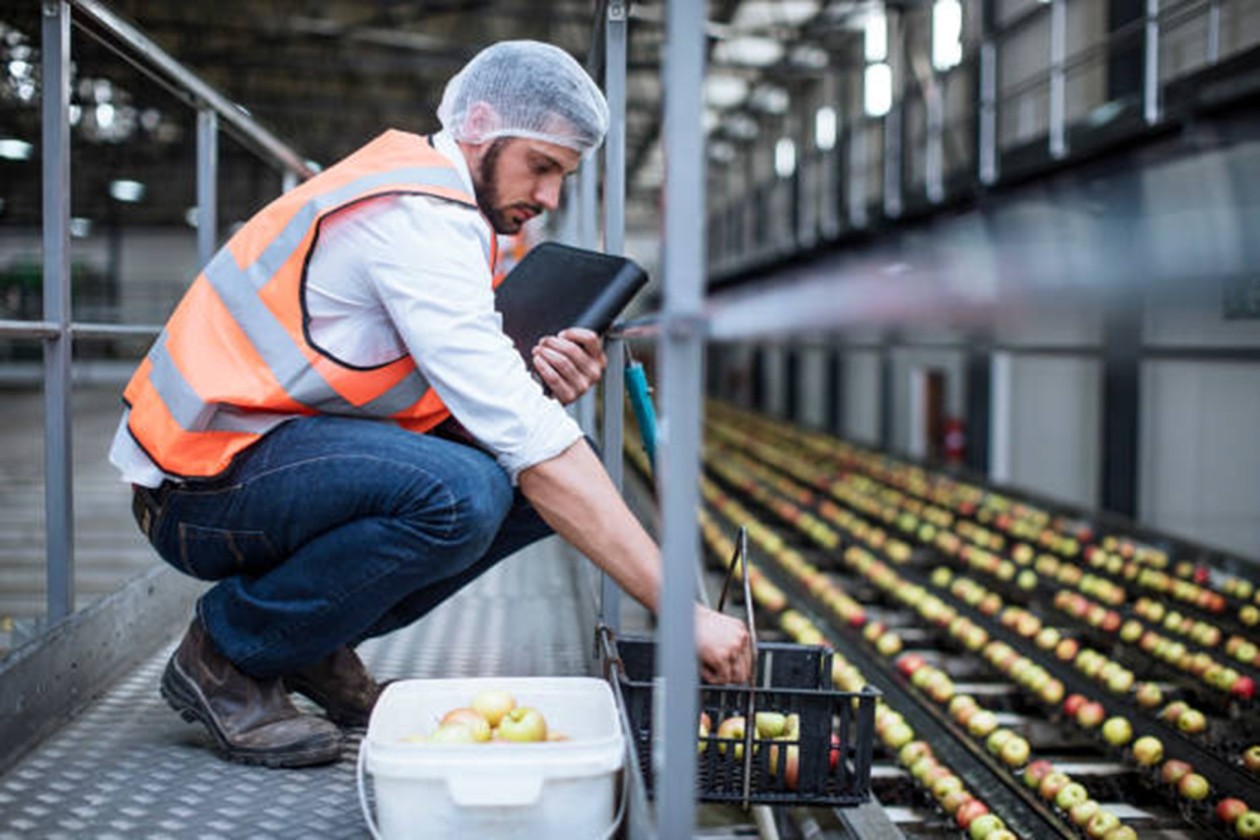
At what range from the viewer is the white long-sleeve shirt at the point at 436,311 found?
1.74 meters

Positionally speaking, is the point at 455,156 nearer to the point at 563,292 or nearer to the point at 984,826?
the point at 563,292

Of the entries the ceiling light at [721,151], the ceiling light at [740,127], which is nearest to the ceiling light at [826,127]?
the ceiling light at [740,127]

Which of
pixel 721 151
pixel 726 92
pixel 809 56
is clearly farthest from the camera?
pixel 721 151

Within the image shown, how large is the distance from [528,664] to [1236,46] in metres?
4.79

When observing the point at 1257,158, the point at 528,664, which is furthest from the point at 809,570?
the point at 528,664

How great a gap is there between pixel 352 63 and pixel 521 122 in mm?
13079

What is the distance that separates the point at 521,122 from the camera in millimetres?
1949

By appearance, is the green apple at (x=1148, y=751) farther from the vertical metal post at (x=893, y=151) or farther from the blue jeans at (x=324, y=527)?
the vertical metal post at (x=893, y=151)

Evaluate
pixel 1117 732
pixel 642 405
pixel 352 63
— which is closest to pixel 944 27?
pixel 352 63

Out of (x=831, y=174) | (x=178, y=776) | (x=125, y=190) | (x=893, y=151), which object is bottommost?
(x=178, y=776)

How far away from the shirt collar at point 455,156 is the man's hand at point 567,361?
0.95 ft

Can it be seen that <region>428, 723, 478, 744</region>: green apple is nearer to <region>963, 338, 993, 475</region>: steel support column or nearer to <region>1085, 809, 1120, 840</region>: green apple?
<region>1085, 809, 1120, 840</region>: green apple

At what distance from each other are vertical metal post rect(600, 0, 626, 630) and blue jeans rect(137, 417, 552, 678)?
39 cm

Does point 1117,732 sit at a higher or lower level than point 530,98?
lower
